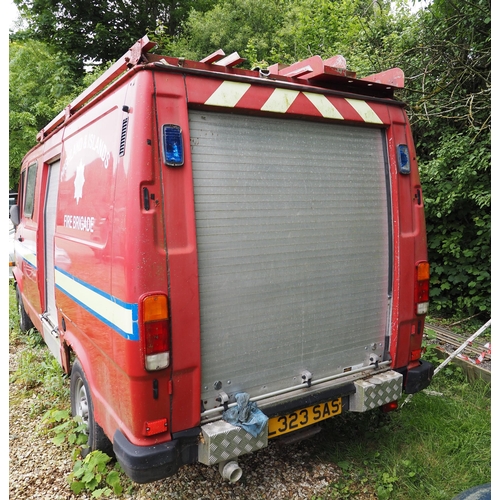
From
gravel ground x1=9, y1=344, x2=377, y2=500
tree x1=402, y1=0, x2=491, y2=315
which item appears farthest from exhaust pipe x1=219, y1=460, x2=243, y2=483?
tree x1=402, y1=0, x2=491, y2=315

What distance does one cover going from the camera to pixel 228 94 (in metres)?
2.43

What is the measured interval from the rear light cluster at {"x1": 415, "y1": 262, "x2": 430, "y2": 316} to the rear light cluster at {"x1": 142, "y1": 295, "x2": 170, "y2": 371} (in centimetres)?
198

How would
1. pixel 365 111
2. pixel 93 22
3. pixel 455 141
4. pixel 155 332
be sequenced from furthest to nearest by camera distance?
pixel 93 22 < pixel 455 141 < pixel 365 111 < pixel 155 332

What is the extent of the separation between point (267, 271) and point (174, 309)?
0.66 meters

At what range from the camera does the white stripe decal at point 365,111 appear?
2.96m

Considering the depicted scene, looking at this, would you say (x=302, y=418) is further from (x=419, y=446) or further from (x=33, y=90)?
(x=33, y=90)

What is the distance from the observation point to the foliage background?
5.53 meters

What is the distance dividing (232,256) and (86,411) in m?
1.86

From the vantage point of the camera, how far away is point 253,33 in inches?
497

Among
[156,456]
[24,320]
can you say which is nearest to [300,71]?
[156,456]

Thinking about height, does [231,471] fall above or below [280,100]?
below

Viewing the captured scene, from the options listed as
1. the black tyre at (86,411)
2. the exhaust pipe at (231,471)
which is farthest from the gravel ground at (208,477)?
the exhaust pipe at (231,471)

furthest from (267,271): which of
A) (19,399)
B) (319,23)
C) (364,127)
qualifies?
(319,23)

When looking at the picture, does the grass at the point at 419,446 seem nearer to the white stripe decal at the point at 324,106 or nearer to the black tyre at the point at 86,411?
the black tyre at the point at 86,411
